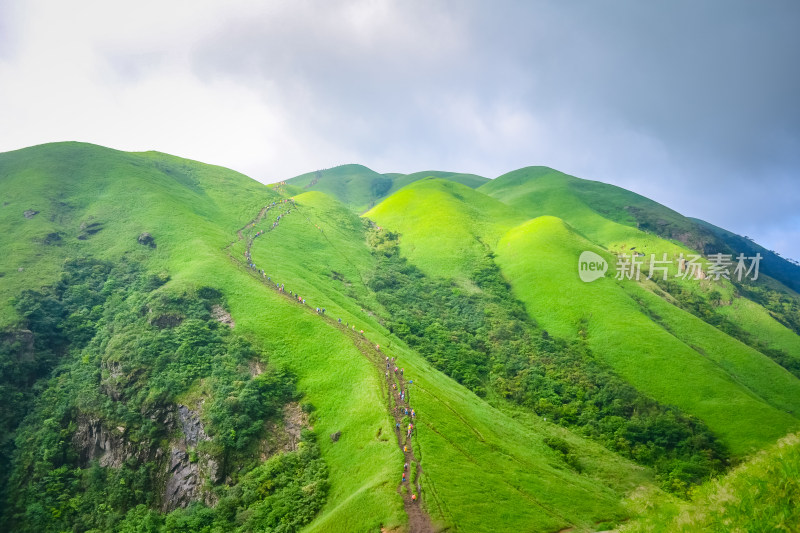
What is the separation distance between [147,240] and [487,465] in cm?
7345

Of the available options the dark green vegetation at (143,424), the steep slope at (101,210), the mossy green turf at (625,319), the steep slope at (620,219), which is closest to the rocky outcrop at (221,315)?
the dark green vegetation at (143,424)

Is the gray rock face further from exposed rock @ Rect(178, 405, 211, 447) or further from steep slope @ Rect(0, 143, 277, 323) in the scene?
steep slope @ Rect(0, 143, 277, 323)

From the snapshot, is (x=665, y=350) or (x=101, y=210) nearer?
(x=665, y=350)

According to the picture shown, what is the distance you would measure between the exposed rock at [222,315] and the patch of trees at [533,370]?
25939mm

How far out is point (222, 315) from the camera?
57.4 metres

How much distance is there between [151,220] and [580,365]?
84.4m

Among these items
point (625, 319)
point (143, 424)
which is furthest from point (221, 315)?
point (625, 319)

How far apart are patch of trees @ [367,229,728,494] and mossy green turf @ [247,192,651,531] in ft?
13.9

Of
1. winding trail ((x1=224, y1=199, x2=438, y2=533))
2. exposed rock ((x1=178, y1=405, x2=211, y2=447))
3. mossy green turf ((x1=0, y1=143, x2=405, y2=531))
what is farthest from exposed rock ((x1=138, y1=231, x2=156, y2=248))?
exposed rock ((x1=178, y1=405, x2=211, y2=447))

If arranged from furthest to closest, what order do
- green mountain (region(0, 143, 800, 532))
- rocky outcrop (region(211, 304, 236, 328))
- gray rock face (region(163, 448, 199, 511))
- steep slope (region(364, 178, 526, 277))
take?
steep slope (region(364, 178, 526, 277)) → rocky outcrop (region(211, 304, 236, 328)) → gray rock face (region(163, 448, 199, 511)) → green mountain (region(0, 143, 800, 532))

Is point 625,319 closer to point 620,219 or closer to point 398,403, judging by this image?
point 398,403

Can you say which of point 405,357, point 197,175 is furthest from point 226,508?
point 197,175

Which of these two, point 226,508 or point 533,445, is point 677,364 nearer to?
point 533,445

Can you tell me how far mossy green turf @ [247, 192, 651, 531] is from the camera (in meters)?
29.0
